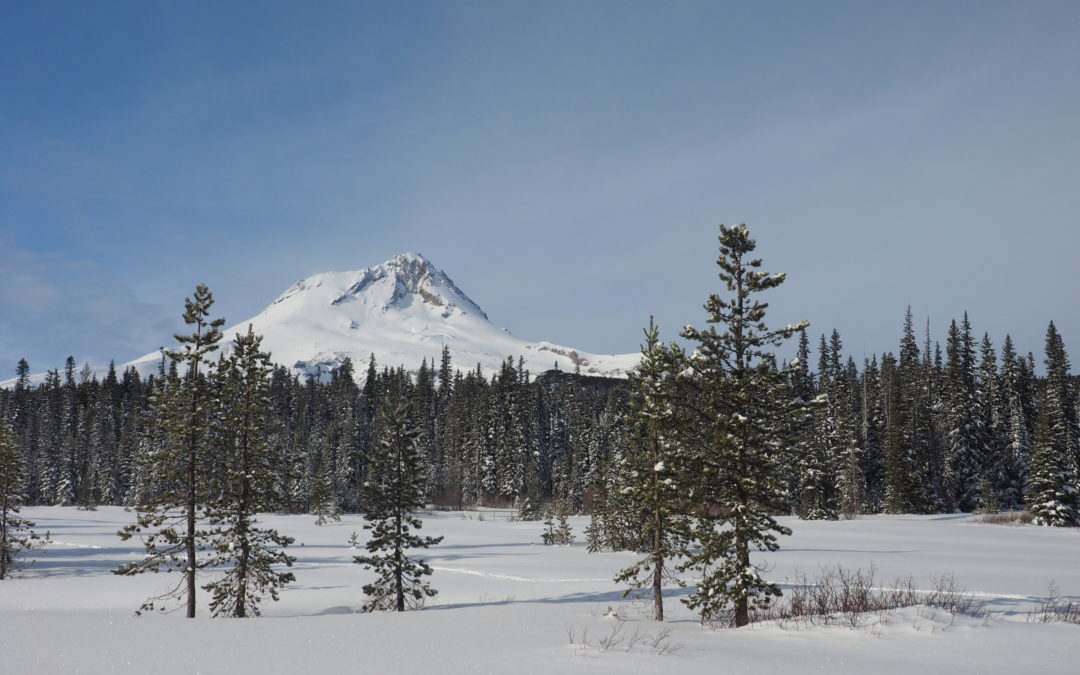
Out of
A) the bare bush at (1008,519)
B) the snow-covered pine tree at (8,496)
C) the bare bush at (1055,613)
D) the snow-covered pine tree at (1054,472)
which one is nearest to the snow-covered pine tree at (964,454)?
the bare bush at (1008,519)

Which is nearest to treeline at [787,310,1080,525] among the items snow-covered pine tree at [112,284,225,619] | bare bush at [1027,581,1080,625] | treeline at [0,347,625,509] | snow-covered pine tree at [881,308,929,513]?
snow-covered pine tree at [881,308,929,513]

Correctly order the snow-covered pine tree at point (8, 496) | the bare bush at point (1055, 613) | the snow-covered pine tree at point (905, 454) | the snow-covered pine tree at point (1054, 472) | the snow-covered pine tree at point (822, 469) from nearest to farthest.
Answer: the bare bush at point (1055, 613) < the snow-covered pine tree at point (8, 496) < the snow-covered pine tree at point (1054, 472) < the snow-covered pine tree at point (822, 469) < the snow-covered pine tree at point (905, 454)

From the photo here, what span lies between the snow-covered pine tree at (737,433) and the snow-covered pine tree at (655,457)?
998mm

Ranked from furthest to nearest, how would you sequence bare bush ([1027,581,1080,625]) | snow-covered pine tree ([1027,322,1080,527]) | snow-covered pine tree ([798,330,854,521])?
snow-covered pine tree ([798,330,854,521])
snow-covered pine tree ([1027,322,1080,527])
bare bush ([1027,581,1080,625])

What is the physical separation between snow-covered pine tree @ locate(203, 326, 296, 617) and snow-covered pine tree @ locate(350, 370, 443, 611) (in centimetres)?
288

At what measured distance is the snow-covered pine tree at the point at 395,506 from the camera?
72.2 ft

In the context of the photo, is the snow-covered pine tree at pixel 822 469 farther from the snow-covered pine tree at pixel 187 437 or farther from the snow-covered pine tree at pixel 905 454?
the snow-covered pine tree at pixel 187 437

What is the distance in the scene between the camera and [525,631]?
13477 millimetres

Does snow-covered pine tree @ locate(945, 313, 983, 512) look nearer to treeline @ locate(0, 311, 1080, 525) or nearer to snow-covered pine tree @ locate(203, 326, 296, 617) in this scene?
treeline @ locate(0, 311, 1080, 525)

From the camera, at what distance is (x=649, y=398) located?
18.9m

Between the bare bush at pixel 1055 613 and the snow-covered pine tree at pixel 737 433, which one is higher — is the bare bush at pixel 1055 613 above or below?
below

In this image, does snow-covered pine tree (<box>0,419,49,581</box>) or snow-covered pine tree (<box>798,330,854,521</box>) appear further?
snow-covered pine tree (<box>798,330,854,521</box>)

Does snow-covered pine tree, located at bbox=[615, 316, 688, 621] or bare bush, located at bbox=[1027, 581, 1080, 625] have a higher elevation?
snow-covered pine tree, located at bbox=[615, 316, 688, 621]

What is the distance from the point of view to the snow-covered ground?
30.3 ft
